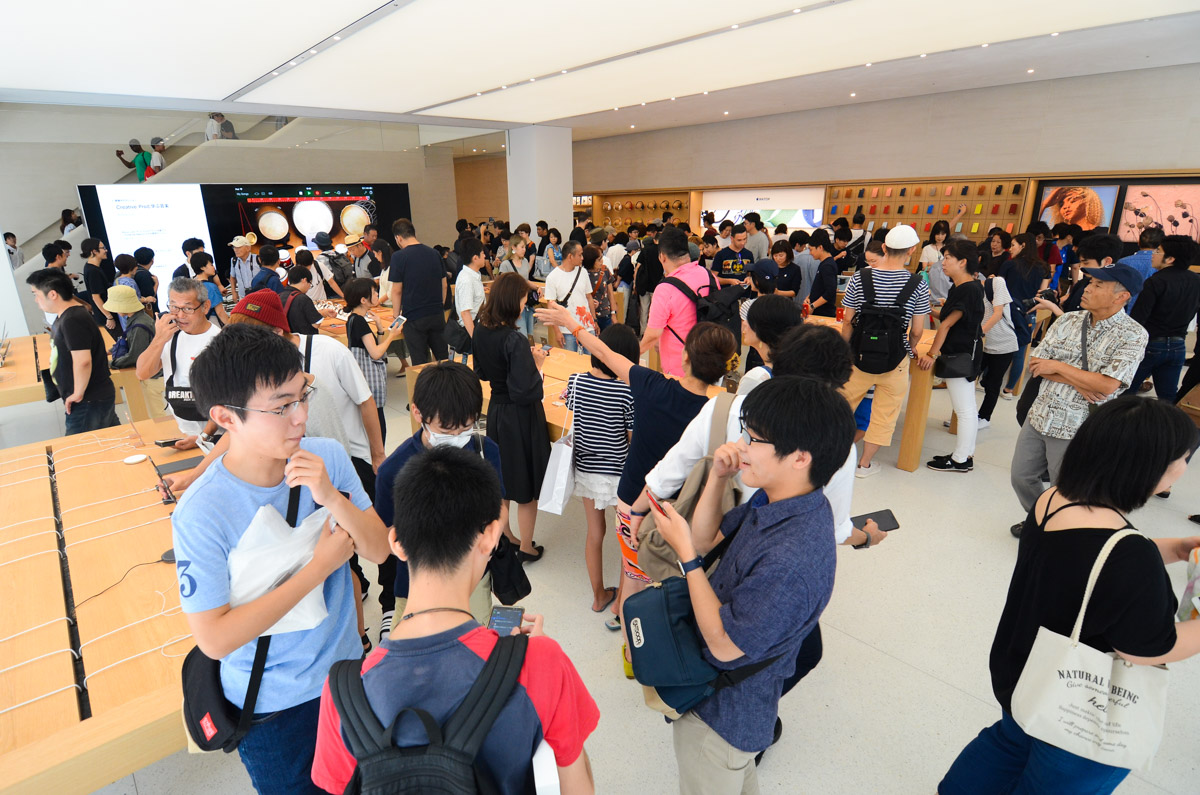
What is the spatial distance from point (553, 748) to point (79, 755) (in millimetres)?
1172

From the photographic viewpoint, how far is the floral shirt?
Answer: 267 centimetres

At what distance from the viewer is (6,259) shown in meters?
5.70

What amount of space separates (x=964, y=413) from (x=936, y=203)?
6.87 m

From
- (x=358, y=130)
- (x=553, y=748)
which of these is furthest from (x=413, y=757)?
(x=358, y=130)

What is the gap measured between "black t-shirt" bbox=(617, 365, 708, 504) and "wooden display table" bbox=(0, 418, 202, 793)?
157 cm

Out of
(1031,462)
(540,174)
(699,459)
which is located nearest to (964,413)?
(1031,462)

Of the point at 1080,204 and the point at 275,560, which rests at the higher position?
the point at 1080,204

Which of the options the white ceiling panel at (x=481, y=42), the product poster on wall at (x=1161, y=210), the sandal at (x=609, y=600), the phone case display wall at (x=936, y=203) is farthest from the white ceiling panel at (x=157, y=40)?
the product poster on wall at (x=1161, y=210)

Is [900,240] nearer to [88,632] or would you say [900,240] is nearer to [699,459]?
[699,459]

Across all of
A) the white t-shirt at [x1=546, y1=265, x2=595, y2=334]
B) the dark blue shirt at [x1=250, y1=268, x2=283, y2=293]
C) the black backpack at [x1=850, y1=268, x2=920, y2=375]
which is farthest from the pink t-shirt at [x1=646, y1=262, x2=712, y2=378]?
the dark blue shirt at [x1=250, y1=268, x2=283, y2=293]

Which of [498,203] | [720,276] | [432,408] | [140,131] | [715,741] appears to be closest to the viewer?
[715,741]

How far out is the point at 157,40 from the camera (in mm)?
4332

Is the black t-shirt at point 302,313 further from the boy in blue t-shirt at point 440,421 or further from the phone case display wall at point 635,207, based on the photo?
the phone case display wall at point 635,207

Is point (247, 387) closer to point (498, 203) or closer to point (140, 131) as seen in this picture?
point (140, 131)
